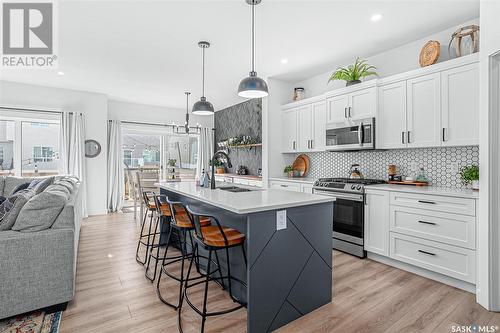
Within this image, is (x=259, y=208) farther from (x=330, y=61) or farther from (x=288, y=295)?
(x=330, y=61)

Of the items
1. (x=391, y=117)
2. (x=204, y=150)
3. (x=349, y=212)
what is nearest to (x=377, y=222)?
(x=349, y=212)

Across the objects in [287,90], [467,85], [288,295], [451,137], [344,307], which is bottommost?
[344,307]

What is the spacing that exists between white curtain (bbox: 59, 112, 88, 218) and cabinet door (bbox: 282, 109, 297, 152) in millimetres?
4392

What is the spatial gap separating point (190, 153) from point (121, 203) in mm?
2359

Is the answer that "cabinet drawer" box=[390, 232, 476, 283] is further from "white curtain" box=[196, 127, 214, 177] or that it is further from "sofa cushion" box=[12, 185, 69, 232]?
"white curtain" box=[196, 127, 214, 177]

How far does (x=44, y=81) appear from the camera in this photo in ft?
17.1

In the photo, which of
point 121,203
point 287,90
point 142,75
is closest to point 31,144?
point 121,203

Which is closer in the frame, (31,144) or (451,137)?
(451,137)

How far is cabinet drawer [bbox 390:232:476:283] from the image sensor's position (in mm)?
2541

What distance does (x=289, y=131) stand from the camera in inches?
200

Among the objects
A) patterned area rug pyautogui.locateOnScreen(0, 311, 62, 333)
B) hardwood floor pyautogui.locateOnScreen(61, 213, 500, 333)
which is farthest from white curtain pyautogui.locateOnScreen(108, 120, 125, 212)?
patterned area rug pyautogui.locateOnScreen(0, 311, 62, 333)

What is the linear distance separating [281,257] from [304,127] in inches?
124

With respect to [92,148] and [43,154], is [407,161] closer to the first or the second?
[92,148]

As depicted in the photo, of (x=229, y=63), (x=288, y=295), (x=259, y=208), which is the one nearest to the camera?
(x=259, y=208)
